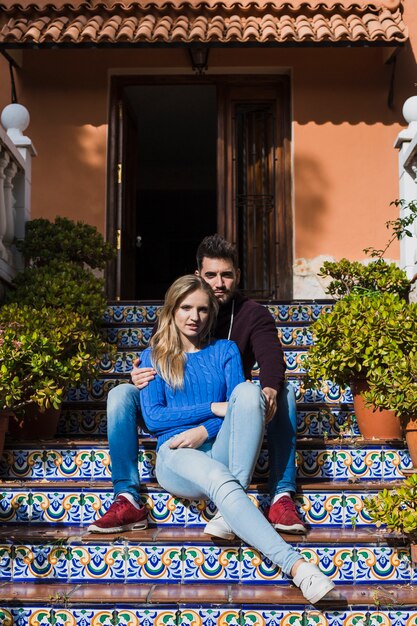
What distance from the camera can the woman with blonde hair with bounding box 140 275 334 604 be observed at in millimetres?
3924

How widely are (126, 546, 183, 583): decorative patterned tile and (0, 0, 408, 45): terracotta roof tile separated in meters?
5.71

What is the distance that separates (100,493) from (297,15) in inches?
239

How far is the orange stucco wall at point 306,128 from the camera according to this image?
9.34 meters

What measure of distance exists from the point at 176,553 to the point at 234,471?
1.64 feet

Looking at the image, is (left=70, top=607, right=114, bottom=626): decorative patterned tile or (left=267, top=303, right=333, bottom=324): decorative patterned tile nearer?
(left=70, top=607, right=114, bottom=626): decorative patterned tile

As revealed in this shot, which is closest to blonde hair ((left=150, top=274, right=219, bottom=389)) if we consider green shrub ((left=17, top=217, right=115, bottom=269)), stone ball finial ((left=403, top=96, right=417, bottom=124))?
green shrub ((left=17, top=217, right=115, bottom=269))

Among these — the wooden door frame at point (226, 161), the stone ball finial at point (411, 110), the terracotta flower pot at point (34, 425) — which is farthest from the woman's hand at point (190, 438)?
the wooden door frame at point (226, 161)

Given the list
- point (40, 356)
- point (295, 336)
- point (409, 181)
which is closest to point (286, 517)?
point (40, 356)

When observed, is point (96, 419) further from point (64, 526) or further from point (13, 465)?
point (64, 526)

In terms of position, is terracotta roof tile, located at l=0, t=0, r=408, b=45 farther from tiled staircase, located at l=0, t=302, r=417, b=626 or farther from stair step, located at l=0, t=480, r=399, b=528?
stair step, located at l=0, t=480, r=399, b=528

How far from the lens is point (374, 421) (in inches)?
212

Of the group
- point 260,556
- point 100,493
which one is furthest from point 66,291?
point 260,556

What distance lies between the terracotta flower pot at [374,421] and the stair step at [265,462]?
0.58ft

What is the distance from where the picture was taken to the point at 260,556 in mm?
4238
